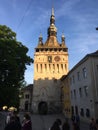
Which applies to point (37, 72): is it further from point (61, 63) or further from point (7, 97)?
point (7, 97)

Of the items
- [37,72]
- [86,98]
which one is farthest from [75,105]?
[37,72]

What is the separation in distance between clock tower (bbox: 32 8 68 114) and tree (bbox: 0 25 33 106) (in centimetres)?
3021

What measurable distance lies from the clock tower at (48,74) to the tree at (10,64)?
99.1 feet

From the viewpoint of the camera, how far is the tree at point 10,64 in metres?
19.5

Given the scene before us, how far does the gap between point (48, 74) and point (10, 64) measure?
114 ft

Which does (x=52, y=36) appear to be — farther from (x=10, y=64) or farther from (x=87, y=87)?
(x=10, y=64)

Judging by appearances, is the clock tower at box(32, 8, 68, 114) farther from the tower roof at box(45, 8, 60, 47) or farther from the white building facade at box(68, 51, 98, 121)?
the white building facade at box(68, 51, 98, 121)

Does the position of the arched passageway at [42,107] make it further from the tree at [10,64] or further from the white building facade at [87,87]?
the tree at [10,64]

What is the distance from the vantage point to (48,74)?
53719 millimetres

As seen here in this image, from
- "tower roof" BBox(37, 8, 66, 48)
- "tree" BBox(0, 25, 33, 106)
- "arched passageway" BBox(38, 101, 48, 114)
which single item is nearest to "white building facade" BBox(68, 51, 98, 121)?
"tree" BBox(0, 25, 33, 106)

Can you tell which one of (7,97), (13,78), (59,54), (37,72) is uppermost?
(59,54)

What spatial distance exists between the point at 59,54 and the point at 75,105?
26224 mm

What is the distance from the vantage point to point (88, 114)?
25000 millimetres

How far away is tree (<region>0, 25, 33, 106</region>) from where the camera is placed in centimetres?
1945
